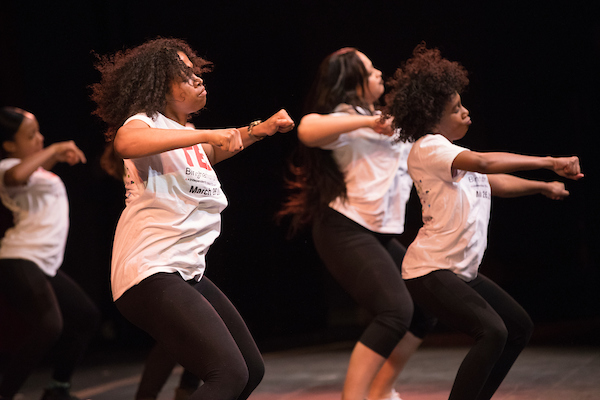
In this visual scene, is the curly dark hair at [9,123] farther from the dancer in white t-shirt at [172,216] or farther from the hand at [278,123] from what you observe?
the hand at [278,123]

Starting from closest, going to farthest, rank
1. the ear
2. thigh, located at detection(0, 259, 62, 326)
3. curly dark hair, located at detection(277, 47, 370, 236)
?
1. curly dark hair, located at detection(277, 47, 370, 236)
2. thigh, located at detection(0, 259, 62, 326)
3. the ear

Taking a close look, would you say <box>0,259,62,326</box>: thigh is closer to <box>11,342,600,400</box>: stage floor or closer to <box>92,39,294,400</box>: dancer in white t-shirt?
<box>11,342,600,400</box>: stage floor

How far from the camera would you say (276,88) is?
3.84 meters

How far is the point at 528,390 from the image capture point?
3113 millimetres

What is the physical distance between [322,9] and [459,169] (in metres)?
1.92

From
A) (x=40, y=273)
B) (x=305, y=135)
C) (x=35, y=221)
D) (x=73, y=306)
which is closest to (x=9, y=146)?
(x=35, y=221)

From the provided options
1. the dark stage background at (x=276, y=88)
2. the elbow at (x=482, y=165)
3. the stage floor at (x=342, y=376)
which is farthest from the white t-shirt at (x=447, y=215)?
the dark stage background at (x=276, y=88)

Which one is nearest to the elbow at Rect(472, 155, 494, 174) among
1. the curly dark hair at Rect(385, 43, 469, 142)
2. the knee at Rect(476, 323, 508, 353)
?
the curly dark hair at Rect(385, 43, 469, 142)

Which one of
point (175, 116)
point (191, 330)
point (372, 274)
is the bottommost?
point (372, 274)

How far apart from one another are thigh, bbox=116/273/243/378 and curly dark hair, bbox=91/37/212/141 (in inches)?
21.3

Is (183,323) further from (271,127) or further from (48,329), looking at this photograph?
(48,329)

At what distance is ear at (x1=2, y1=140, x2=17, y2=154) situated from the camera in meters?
3.35

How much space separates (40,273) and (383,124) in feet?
5.89

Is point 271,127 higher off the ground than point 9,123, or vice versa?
point 271,127
